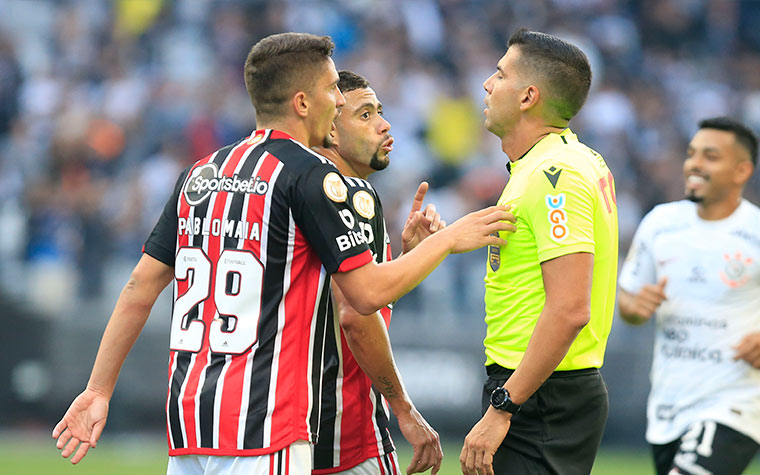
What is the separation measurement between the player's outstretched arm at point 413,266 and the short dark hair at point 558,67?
0.61m

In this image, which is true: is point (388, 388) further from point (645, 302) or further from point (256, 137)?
point (645, 302)

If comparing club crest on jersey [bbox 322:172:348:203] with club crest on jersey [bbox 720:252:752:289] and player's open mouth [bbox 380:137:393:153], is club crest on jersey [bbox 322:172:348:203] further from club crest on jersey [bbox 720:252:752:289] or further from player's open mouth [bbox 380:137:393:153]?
club crest on jersey [bbox 720:252:752:289]

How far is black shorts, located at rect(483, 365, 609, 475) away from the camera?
13.7 ft

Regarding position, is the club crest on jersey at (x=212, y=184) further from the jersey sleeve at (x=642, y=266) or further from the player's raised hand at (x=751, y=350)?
the player's raised hand at (x=751, y=350)

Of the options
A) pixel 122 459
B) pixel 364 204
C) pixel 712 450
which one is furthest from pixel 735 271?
pixel 122 459

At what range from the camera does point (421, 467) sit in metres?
4.68

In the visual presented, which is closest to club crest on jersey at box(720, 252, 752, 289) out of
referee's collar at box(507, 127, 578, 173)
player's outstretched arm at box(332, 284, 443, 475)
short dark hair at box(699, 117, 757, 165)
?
short dark hair at box(699, 117, 757, 165)

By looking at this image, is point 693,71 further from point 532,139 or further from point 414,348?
point 532,139

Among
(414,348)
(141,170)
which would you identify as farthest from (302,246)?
(141,170)

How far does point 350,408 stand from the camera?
4.68 metres

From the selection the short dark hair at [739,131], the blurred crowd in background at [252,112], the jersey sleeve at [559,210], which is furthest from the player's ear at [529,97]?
the blurred crowd in background at [252,112]

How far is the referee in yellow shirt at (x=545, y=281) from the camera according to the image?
401 centimetres

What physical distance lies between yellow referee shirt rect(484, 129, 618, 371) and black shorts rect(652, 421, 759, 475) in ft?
5.55

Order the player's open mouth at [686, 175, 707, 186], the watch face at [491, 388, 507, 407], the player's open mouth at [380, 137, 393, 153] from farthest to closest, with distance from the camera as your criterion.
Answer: the player's open mouth at [686, 175, 707, 186], the player's open mouth at [380, 137, 393, 153], the watch face at [491, 388, 507, 407]
